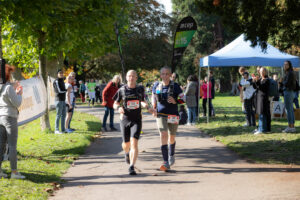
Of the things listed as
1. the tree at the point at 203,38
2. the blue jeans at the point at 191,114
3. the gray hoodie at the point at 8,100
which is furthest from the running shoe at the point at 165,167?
the tree at the point at 203,38

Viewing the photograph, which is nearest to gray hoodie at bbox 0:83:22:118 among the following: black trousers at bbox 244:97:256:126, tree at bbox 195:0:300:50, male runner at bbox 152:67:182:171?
male runner at bbox 152:67:182:171

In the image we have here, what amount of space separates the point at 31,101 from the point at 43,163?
2504 millimetres

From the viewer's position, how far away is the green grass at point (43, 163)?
581 centimetres

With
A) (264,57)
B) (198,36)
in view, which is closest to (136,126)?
(264,57)

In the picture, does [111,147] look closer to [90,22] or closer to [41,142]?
[41,142]

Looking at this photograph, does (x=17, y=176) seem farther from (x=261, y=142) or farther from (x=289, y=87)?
(x=289, y=87)

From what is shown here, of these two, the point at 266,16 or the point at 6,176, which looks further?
the point at 266,16

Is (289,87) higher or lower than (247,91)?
higher

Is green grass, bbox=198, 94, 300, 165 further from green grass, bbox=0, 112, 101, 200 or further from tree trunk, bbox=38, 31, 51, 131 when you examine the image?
tree trunk, bbox=38, 31, 51, 131

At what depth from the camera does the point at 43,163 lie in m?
8.02

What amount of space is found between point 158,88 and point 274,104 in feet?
30.6

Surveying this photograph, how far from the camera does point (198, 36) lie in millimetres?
50125

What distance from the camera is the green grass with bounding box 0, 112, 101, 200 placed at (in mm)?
5812

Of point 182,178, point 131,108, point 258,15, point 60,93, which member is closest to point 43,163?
point 131,108
